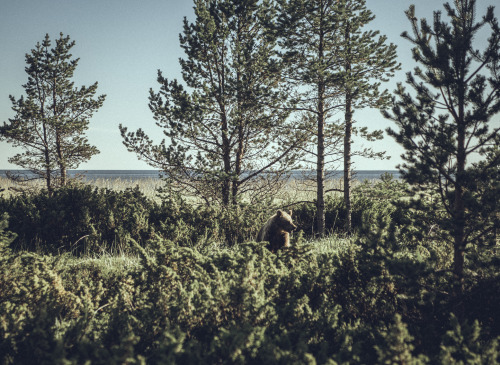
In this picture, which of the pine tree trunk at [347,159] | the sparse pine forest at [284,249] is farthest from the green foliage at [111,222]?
the pine tree trunk at [347,159]

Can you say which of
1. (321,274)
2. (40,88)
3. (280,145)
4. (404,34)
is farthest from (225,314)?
(40,88)

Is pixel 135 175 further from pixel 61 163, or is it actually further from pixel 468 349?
pixel 468 349

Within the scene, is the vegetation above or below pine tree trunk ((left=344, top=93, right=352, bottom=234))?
below

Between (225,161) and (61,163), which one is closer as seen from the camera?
(225,161)

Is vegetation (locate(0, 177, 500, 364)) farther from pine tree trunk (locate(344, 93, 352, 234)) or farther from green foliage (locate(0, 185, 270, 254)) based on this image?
pine tree trunk (locate(344, 93, 352, 234))

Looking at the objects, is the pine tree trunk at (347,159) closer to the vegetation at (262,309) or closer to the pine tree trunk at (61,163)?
the vegetation at (262,309)

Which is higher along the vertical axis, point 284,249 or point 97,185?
point 97,185

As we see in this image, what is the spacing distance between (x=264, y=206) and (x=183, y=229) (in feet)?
7.37

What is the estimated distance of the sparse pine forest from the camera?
88.4 inches

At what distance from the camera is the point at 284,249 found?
4.17 m

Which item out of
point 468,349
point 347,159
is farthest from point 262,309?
point 347,159

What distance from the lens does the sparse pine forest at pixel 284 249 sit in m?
2.25

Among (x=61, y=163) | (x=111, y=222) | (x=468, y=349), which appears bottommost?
(x=468, y=349)

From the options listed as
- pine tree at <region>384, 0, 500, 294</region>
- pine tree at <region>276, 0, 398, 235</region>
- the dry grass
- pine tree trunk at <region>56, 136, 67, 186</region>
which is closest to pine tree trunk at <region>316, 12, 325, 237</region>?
pine tree at <region>276, 0, 398, 235</region>
